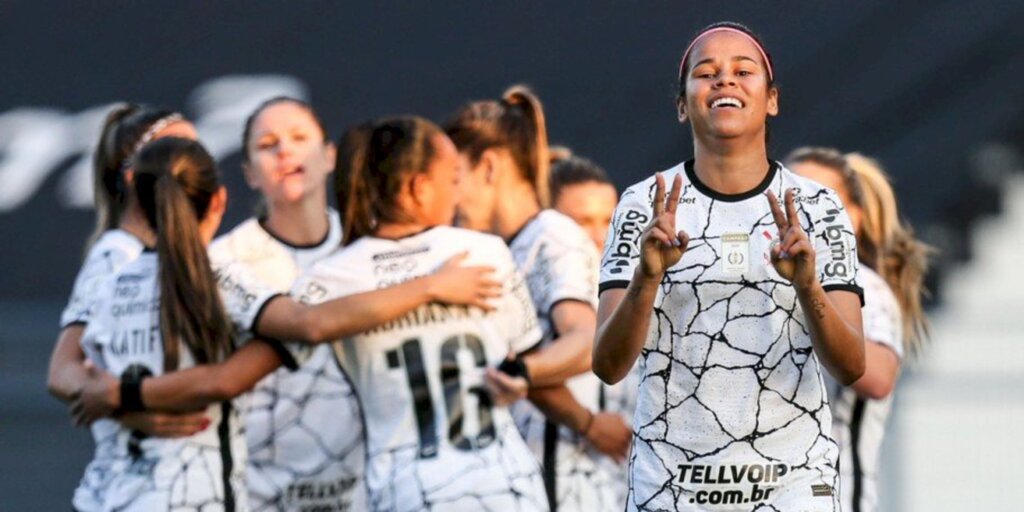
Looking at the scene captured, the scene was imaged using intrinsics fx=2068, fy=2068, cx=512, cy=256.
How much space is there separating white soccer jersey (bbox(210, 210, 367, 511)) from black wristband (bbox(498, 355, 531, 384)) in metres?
0.77

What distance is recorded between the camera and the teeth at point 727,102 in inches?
165

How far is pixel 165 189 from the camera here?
18.2 feet

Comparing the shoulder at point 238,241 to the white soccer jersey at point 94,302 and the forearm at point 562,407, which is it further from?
the forearm at point 562,407

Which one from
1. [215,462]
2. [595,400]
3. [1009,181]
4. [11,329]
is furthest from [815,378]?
[1009,181]

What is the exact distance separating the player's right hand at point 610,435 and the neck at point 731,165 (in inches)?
85.5

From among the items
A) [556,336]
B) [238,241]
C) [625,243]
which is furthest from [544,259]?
[625,243]

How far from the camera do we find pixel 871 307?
588 centimetres

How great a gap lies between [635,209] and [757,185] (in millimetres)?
255

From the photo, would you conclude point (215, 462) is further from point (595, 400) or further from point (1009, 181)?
point (1009, 181)

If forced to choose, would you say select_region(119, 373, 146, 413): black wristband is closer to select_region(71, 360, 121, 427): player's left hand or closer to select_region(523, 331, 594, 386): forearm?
select_region(71, 360, 121, 427): player's left hand

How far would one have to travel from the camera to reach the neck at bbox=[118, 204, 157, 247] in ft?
19.2

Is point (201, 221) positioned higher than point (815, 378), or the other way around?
point (201, 221)

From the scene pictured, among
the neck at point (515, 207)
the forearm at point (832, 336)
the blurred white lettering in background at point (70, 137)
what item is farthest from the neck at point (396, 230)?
the blurred white lettering in background at point (70, 137)

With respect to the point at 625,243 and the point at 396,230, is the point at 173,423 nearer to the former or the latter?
the point at 396,230
